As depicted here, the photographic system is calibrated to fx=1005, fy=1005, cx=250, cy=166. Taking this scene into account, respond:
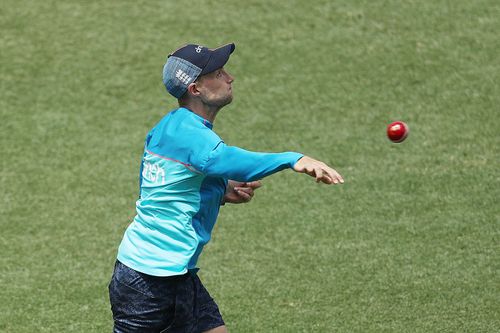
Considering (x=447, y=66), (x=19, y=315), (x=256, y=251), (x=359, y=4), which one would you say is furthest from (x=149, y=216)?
(x=359, y=4)

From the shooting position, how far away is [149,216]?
525 cm

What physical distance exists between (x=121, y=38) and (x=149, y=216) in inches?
248

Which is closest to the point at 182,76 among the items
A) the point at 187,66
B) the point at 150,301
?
the point at 187,66

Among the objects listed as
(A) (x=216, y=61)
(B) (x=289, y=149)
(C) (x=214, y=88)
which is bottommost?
(B) (x=289, y=149)

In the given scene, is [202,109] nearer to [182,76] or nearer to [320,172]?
[182,76]

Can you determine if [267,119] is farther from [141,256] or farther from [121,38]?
[141,256]

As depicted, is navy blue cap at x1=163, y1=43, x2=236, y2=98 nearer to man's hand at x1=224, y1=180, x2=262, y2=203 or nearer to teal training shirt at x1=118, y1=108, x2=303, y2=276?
teal training shirt at x1=118, y1=108, x2=303, y2=276

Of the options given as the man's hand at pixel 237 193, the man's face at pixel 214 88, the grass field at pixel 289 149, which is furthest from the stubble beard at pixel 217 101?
the grass field at pixel 289 149

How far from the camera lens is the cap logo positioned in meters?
5.32

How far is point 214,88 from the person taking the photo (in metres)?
5.38

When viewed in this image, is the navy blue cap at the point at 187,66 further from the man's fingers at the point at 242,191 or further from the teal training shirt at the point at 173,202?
the man's fingers at the point at 242,191

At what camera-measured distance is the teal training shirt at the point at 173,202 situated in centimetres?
511

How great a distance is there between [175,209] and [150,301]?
1.65 feet

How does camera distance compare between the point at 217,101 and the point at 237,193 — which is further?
the point at 237,193
